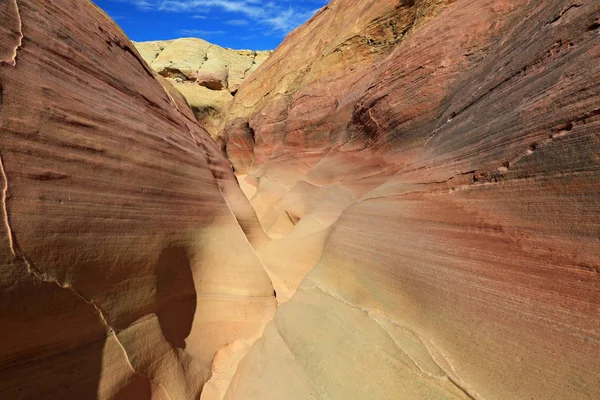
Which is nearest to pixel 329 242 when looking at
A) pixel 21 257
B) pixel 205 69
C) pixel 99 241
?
pixel 99 241

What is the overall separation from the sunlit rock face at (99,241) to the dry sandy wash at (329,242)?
0.01 m

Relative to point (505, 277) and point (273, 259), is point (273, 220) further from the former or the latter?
point (505, 277)

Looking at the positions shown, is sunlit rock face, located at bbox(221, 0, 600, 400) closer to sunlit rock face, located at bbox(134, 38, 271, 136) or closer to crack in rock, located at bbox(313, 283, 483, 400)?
crack in rock, located at bbox(313, 283, 483, 400)

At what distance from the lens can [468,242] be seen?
1958 millimetres

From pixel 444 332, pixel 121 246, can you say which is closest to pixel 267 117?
pixel 121 246

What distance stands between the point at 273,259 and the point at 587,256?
12.3ft

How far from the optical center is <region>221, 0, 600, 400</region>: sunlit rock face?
57.2 inches

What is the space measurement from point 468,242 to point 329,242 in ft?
5.75

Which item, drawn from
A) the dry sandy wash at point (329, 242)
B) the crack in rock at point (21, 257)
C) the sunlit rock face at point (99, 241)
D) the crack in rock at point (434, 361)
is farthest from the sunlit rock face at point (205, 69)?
the crack in rock at point (434, 361)

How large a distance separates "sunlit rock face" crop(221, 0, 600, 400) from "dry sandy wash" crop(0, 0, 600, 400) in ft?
0.04

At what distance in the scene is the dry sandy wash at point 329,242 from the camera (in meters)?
1.55

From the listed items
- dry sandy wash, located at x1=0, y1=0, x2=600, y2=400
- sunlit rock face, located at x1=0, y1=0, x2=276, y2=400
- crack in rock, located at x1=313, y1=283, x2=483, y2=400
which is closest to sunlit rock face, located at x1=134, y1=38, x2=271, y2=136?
sunlit rock face, located at x1=0, y1=0, x2=276, y2=400

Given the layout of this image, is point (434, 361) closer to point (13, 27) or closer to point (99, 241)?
point (99, 241)

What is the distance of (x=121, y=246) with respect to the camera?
89.0 inches
